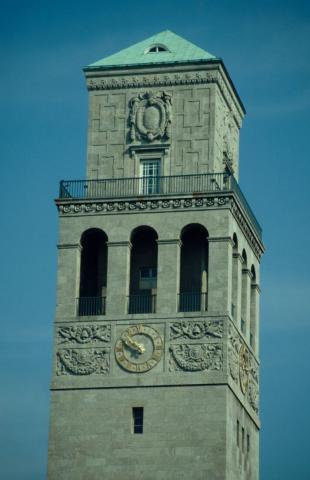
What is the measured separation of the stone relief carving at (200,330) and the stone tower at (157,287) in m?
0.06

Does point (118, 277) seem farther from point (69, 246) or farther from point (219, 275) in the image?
point (219, 275)

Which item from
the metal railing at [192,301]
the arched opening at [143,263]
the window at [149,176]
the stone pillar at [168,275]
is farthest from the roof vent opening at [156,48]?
the metal railing at [192,301]

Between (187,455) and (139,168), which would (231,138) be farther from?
(187,455)

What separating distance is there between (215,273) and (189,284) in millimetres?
1594

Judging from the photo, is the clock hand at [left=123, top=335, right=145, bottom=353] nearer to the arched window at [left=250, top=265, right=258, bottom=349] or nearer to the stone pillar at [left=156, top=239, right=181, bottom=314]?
the stone pillar at [left=156, top=239, right=181, bottom=314]

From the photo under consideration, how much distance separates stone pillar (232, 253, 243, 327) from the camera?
104 metres

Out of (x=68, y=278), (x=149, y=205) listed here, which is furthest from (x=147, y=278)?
(x=68, y=278)

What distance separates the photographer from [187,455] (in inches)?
3935

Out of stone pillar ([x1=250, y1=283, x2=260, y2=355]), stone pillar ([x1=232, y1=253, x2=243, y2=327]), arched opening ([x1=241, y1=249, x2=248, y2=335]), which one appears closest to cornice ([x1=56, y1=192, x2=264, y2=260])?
stone pillar ([x1=232, y1=253, x2=243, y2=327])

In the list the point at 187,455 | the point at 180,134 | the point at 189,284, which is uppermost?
the point at 180,134

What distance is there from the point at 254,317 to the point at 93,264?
8011 millimetres

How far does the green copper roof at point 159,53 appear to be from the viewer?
10638 centimetres

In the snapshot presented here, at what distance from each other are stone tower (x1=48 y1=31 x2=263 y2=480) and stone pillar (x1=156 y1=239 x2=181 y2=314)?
1.7 inches

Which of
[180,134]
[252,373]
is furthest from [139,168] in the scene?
[252,373]
